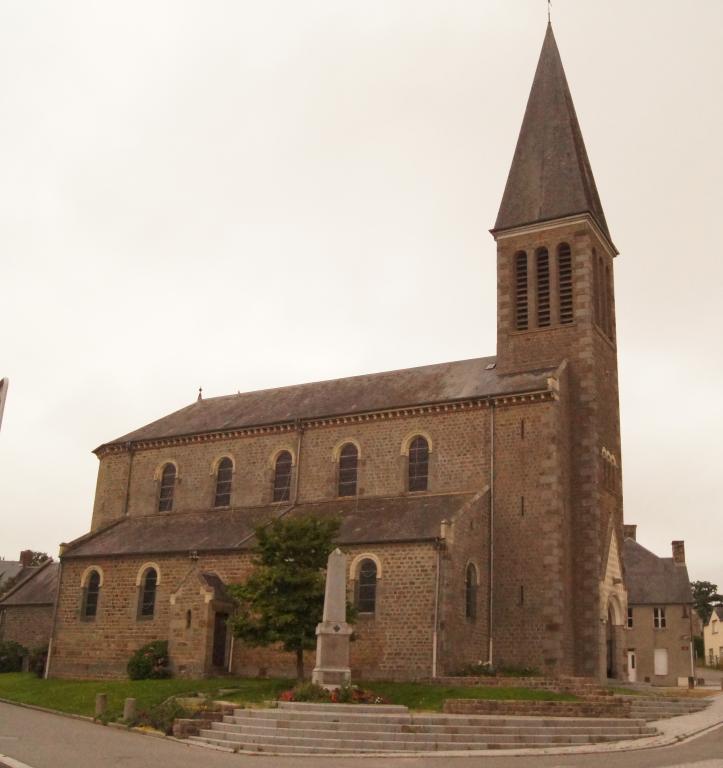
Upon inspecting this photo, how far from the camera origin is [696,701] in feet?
101

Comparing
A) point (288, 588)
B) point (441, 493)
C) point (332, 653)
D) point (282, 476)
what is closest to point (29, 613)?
point (282, 476)

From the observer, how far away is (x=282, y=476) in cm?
4053

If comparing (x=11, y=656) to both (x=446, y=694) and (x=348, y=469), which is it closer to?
(x=348, y=469)

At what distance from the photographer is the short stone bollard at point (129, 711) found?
83.1ft

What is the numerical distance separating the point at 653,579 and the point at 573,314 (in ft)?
79.3

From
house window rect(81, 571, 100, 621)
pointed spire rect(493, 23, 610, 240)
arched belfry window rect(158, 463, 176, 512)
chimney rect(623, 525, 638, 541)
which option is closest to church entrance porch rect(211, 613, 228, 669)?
house window rect(81, 571, 100, 621)

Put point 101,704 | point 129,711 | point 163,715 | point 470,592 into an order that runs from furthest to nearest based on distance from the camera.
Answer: point 470,592, point 101,704, point 129,711, point 163,715

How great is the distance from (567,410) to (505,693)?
13.1 m

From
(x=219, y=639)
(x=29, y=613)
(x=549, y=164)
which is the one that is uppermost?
(x=549, y=164)

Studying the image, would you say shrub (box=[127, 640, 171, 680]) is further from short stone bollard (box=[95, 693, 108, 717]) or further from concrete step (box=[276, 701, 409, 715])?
concrete step (box=[276, 701, 409, 715])

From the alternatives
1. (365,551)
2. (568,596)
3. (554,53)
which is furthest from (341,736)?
(554,53)

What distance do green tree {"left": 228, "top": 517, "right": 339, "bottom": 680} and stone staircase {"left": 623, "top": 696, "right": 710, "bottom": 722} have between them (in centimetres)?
999

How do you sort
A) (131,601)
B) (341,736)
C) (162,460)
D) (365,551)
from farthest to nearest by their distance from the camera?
(162,460), (131,601), (365,551), (341,736)

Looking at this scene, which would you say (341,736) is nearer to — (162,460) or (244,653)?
(244,653)
